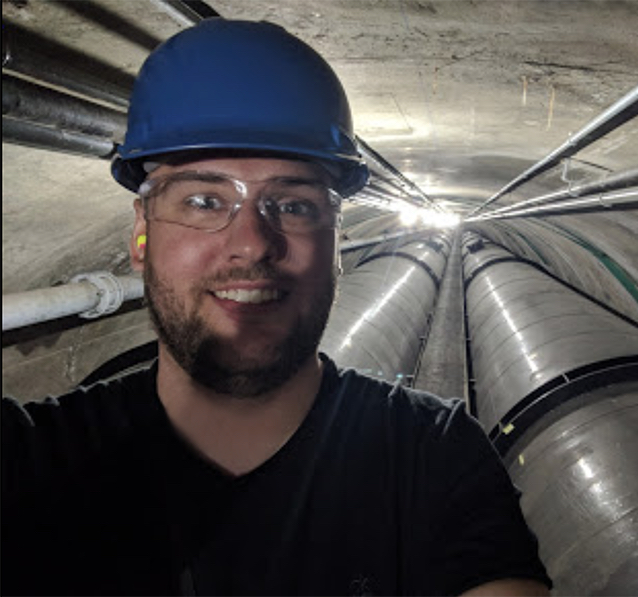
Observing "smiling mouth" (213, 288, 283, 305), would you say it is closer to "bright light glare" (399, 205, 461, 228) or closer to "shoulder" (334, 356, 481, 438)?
"shoulder" (334, 356, 481, 438)

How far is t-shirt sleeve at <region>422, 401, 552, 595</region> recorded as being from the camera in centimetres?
126

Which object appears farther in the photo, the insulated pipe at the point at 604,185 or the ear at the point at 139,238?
the insulated pipe at the point at 604,185

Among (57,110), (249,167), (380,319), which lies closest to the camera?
(249,167)

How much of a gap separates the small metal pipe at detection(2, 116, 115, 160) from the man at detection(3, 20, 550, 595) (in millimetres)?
791

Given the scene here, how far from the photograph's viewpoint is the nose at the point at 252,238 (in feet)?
4.43

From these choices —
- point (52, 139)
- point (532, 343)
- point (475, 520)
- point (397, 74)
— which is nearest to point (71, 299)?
point (52, 139)

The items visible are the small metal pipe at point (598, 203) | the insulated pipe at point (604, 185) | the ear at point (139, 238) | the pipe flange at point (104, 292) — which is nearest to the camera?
the ear at point (139, 238)

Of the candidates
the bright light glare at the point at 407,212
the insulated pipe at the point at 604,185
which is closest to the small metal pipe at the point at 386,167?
the insulated pipe at the point at 604,185

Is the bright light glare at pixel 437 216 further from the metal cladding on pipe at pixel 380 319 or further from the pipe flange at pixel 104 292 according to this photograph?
A: the pipe flange at pixel 104 292

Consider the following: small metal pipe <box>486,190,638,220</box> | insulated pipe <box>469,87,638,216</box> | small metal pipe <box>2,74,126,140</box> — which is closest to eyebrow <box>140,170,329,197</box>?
small metal pipe <box>2,74,126,140</box>

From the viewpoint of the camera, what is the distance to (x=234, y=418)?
1427mm

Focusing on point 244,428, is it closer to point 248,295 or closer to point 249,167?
A: point 248,295

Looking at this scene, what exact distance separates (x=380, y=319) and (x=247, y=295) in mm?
5632

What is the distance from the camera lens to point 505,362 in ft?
19.5
